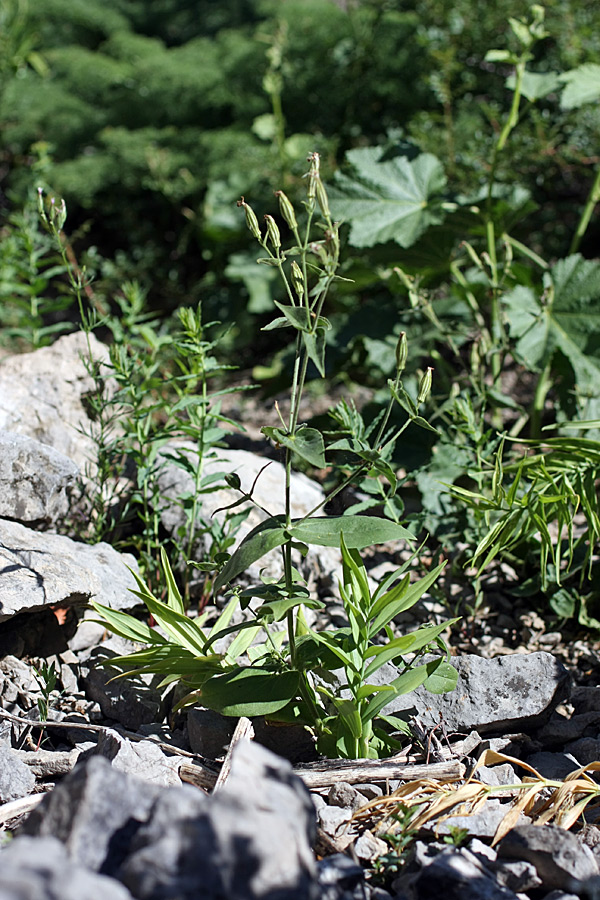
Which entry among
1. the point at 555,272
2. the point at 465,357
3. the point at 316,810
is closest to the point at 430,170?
the point at 555,272

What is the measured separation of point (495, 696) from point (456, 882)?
52 cm

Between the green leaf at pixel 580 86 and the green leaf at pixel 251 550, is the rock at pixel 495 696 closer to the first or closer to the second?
the green leaf at pixel 251 550

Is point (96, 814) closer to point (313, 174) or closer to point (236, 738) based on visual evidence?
point (236, 738)

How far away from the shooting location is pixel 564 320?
2.45 meters

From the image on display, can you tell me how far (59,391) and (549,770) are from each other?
1631mm

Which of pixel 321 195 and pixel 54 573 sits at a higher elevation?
pixel 321 195

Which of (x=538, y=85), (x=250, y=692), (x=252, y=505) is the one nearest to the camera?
(x=250, y=692)

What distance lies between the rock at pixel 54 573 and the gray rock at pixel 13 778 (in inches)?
11.1

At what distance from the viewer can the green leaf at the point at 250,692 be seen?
1406 millimetres

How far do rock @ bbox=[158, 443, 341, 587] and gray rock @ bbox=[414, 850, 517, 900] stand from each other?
93 centimetres

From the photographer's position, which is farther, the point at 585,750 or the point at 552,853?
the point at 585,750

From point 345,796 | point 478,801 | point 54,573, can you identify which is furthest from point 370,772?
point 54,573

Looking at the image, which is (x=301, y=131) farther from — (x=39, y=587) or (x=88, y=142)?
(x=39, y=587)

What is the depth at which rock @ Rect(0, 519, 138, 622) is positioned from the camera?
64.7 inches
